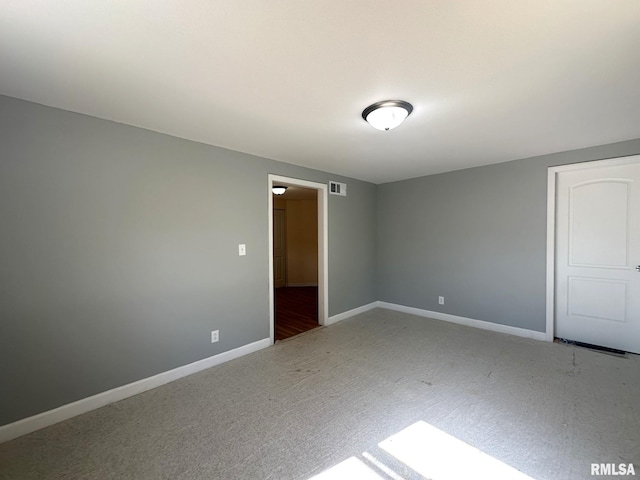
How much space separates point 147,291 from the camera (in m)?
2.50

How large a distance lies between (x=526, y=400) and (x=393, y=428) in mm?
1184

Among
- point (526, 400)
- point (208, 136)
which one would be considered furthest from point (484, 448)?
point (208, 136)

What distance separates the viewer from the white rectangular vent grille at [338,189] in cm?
429

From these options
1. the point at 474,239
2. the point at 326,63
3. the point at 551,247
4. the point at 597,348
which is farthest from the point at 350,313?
the point at 326,63

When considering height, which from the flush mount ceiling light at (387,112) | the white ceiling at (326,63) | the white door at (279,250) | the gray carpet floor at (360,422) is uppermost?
the white ceiling at (326,63)

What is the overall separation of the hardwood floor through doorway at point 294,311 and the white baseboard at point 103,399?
1.00 m

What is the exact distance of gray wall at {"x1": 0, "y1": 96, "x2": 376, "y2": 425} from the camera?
194 centimetres

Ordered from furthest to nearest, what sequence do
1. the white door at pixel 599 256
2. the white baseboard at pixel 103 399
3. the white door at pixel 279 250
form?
the white door at pixel 279 250 → the white door at pixel 599 256 → the white baseboard at pixel 103 399

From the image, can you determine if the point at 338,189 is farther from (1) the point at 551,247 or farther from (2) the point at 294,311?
(1) the point at 551,247

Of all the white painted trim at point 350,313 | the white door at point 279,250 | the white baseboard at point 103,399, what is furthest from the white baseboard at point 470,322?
the white door at point 279,250

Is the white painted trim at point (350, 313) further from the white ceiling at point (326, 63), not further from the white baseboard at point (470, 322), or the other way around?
the white ceiling at point (326, 63)

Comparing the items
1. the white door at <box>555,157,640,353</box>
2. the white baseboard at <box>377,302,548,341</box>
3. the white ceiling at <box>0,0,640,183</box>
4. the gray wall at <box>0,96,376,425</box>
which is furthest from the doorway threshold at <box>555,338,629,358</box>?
the gray wall at <box>0,96,376,425</box>

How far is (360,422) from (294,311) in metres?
3.06

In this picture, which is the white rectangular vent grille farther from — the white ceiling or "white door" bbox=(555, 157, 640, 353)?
"white door" bbox=(555, 157, 640, 353)
